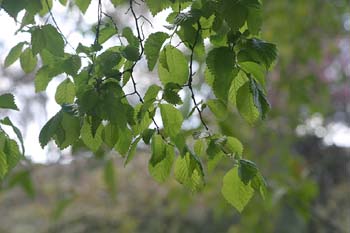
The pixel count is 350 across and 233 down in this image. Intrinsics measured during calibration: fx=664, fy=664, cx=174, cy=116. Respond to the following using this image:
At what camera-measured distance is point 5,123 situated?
0.71 meters

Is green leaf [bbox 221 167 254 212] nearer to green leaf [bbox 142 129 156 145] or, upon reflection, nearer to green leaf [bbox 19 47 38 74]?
green leaf [bbox 142 129 156 145]

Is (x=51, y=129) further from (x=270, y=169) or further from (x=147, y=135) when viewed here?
(x=270, y=169)

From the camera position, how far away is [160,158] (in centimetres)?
69

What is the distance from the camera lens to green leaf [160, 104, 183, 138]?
27.3 inches

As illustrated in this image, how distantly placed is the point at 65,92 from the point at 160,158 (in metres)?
0.14

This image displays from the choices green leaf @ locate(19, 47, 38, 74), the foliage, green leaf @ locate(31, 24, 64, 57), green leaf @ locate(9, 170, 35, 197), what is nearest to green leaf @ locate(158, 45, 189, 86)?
the foliage

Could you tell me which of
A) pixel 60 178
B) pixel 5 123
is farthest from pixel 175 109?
pixel 60 178

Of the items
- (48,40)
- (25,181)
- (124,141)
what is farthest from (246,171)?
(25,181)

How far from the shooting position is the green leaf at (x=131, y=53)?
0.67 m

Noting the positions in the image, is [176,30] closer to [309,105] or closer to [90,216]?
Result: [309,105]

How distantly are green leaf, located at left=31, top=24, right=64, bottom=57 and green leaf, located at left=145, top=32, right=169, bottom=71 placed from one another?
0.30ft

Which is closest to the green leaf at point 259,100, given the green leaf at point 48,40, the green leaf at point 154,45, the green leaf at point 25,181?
the green leaf at point 154,45

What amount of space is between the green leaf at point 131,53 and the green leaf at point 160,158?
0.08 meters

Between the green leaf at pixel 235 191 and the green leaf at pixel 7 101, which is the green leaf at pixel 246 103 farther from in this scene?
the green leaf at pixel 7 101
